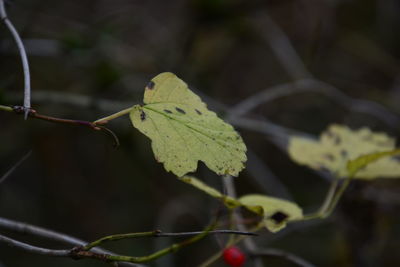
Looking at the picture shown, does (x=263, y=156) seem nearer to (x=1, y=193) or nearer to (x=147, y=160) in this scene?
(x=147, y=160)

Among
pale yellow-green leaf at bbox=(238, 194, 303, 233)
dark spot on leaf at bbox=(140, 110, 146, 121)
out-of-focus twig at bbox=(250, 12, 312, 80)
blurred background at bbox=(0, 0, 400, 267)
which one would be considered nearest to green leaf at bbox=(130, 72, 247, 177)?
dark spot on leaf at bbox=(140, 110, 146, 121)

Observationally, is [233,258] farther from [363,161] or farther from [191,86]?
[191,86]

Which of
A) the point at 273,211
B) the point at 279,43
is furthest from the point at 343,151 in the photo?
the point at 279,43

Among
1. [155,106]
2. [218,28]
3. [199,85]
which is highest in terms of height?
[218,28]

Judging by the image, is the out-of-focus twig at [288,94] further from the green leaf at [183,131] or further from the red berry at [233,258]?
the green leaf at [183,131]

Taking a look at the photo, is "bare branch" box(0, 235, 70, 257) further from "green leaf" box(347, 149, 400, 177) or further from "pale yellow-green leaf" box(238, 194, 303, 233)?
"green leaf" box(347, 149, 400, 177)

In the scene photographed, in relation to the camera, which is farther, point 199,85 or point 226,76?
point 226,76

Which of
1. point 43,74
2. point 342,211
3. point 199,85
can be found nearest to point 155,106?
point 342,211
